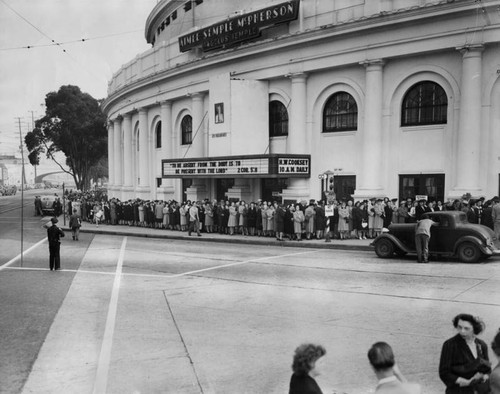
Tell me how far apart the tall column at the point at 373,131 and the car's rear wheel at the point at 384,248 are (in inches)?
305

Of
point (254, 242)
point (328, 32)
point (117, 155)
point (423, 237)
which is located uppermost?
point (328, 32)

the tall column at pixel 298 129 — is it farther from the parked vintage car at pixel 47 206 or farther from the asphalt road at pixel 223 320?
the parked vintage car at pixel 47 206

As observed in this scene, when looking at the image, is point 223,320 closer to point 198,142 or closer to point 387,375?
point 387,375

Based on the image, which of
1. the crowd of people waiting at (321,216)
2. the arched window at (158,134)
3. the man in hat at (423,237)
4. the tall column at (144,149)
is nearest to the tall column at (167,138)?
the arched window at (158,134)

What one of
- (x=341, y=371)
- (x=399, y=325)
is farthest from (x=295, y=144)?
(x=341, y=371)

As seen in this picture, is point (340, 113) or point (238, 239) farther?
point (340, 113)

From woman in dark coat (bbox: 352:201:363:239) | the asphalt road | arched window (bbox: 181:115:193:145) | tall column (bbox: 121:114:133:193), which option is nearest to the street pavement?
the asphalt road

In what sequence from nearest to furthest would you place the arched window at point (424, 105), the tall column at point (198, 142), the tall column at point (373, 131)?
1. the arched window at point (424, 105)
2. the tall column at point (373, 131)
3. the tall column at point (198, 142)

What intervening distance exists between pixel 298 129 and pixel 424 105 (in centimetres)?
647

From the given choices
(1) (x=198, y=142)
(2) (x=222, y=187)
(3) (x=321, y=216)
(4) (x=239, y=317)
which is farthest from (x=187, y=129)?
(4) (x=239, y=317)

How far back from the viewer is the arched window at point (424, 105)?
23469 mm

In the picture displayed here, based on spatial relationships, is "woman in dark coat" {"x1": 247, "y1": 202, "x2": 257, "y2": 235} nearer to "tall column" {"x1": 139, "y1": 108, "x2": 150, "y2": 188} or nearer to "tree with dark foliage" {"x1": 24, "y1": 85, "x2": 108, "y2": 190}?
"tall column" {"x1": 139, "y1": 108, "x2": 150, "y2": 188}

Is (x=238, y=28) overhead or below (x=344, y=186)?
overhead

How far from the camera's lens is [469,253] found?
15375mm
